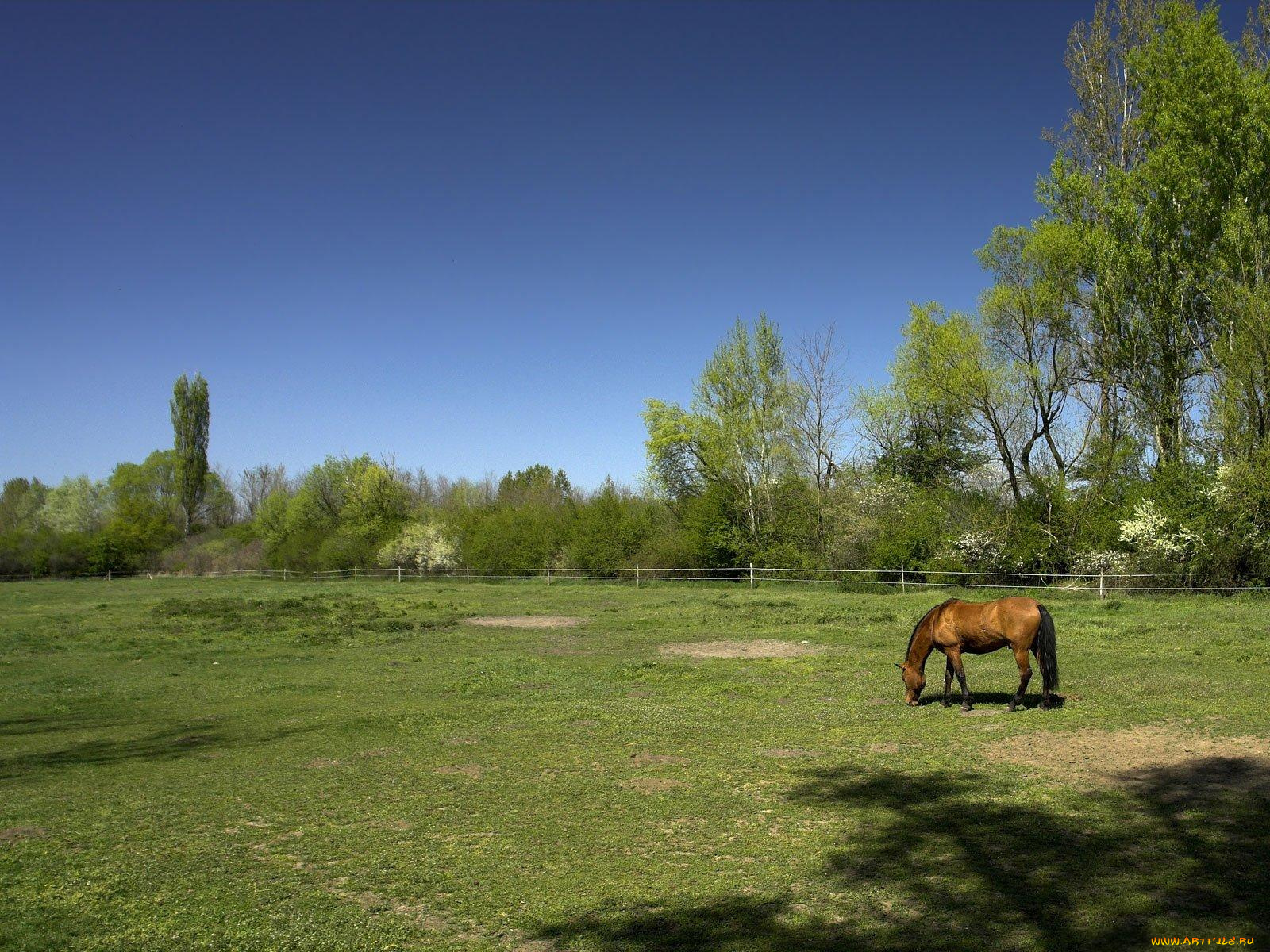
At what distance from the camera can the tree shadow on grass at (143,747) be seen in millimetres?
9297

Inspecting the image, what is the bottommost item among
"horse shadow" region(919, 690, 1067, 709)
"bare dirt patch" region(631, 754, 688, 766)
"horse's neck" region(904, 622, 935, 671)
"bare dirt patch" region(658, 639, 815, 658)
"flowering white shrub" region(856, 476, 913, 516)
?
"bare dirt patch" region(658, 639, 815, 658)

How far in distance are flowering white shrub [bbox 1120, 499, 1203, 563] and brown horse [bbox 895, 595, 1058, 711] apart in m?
19.3

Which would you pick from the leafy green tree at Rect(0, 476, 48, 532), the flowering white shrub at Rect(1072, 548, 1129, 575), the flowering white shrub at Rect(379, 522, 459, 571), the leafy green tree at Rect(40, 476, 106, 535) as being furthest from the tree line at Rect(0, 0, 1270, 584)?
the leafy green tree at Rect(0, 476, 48, 532)

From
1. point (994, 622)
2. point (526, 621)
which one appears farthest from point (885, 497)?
point (994, 622)

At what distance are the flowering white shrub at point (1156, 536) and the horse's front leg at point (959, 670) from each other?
19652mm

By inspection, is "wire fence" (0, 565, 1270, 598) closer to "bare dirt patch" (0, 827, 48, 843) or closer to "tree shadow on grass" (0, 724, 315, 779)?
"tree shadow on grass" (0, 724, 315, 779)

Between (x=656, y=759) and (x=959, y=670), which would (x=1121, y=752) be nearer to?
(x=959, y=670)

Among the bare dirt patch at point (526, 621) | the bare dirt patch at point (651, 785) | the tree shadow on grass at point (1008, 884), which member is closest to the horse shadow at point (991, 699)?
the tree shadow on grass at point (1008, 884)

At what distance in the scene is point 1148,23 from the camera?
1222 inches

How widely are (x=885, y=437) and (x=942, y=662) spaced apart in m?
24.7

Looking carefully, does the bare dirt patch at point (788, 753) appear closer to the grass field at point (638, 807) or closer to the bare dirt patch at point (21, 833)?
the grass field at point (638, 807)

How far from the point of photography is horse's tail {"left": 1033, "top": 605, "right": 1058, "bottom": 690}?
34.1ft

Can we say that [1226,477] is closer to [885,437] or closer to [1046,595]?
[1046,595]

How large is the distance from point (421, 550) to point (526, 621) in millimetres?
33737
